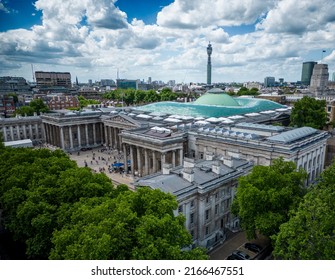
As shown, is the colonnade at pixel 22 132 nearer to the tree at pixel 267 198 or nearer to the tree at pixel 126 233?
the tree at pixel 126 233

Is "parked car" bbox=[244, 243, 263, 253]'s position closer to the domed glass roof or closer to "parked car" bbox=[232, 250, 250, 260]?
"parked car" bbox=[232, 250, 250, 260]

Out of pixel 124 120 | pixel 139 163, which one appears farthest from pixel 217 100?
pixel 139 163

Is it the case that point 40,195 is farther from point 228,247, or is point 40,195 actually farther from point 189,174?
point 228,247

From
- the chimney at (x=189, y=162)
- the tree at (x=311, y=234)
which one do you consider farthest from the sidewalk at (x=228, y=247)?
the chimney at (x=189, y=162)

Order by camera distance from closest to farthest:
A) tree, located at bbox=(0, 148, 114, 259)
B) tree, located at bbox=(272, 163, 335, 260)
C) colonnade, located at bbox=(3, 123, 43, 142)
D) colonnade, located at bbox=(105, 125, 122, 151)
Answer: tree, located at bbox=(272, 163, 335, 260) < tree, located at bbox=(0, 148, 114, 259) < colonnade, located at bbox=(105, 125, 122, 151) < colonnade, located at bbox=(3, 123, 43, 142)

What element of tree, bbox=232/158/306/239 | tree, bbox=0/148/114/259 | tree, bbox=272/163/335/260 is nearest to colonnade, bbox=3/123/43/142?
tree, bbox=0/148/114/259

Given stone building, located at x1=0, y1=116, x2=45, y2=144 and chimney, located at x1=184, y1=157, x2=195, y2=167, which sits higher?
chimney, located at x1=184, y1=157, x2=195, y2=167

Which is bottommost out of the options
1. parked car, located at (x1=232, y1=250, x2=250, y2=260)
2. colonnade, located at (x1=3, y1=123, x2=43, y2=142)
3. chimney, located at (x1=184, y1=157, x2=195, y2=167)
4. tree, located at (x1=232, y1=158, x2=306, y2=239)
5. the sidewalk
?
the sidewalk
